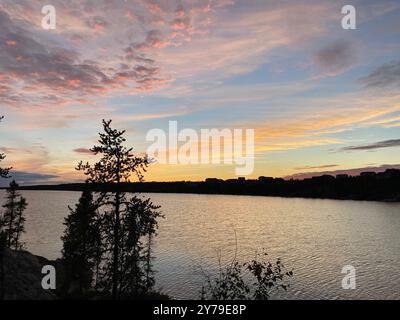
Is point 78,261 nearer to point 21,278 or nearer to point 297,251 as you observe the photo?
point 21,278

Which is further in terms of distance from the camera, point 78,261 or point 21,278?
point 78,261

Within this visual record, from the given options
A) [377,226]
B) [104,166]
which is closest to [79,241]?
[104,166]

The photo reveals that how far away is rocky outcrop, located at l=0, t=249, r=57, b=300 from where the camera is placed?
83.5ft

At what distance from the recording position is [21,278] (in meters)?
27.7

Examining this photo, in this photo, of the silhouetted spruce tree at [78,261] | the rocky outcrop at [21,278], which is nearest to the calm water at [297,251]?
the silhouetted spruce tree at [78,261]

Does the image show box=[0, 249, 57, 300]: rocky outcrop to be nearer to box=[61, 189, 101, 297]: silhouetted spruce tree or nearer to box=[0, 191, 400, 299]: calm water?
box=[61, 189, 101, 297]: silhouetted spruce tree

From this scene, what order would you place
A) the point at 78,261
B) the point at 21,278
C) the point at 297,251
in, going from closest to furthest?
1. the point at 21,278
2. the point at 78,261
3. the point at 297,251

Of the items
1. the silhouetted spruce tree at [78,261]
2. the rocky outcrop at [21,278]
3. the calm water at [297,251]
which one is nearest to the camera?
the rocky outcrop at [21,278]

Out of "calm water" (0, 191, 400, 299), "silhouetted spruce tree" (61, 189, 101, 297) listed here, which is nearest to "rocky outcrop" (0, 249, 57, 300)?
"silhouetted spruce tree" (61, 189, 101, 297)

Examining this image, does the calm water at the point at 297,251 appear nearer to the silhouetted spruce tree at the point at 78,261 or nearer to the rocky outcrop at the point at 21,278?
the silhouetted spruce tree at the point at 78,261

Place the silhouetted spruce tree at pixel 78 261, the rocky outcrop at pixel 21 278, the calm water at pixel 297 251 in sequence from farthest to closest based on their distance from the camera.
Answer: the calm water at pixel 297 251, the silhouetted spruce tree at pixel 78 261, the rocky outcrop at pixel 21 278

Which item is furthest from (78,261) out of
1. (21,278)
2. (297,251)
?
(297,251)

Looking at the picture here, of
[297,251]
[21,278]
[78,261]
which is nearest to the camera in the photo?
[21,278]

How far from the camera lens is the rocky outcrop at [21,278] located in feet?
83.5
